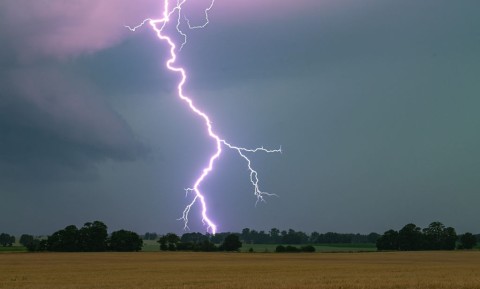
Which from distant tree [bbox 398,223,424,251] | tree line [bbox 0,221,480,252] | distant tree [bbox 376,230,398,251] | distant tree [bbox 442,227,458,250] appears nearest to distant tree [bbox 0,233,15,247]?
tree line [bbox 0,221,480,252]

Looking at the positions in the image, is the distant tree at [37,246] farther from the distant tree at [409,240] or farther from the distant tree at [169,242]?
the distant tree at [409,240]

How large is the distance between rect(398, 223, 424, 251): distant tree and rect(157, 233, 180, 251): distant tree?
40.4 meters

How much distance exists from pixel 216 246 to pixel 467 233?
149 ft

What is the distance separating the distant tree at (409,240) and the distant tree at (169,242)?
132 feet

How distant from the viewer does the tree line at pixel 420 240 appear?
332 ft

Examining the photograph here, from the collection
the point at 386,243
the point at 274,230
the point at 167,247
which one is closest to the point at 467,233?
the point at 386,243

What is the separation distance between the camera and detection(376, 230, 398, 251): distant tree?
3994 inches

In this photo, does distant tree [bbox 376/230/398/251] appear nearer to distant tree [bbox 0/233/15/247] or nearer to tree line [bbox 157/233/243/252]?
tree line [bbox 157/233/243/252]

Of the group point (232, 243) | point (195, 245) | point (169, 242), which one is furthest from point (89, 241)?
point (232, 243)

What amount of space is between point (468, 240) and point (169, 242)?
174 feet

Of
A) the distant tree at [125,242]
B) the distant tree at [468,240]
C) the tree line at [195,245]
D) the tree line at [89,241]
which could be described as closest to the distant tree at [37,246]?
the tree line at [89,241]
